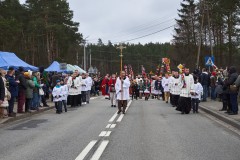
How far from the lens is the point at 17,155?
29.8 ft

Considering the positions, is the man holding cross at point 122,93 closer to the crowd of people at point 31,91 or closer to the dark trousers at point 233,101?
the crowd of people at point 31,91

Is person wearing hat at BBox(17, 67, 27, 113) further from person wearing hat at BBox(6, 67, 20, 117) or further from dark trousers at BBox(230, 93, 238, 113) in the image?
dark trousers at BBox(230, 93, 238, 113)

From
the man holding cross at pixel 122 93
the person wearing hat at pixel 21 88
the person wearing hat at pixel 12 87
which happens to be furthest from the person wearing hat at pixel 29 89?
the man holding cross at pixel 122 93

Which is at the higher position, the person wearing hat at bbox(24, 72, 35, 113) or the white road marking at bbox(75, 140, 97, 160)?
the person wearing hat at bbox(24, 72, 35, 113)

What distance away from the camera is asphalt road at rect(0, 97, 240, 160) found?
353 inches

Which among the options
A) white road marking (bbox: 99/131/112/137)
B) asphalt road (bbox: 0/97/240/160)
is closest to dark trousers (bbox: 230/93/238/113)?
asphalt road (bbox: 0/97/240/160)

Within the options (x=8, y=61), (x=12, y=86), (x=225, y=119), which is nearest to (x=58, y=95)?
(x=12, y=86)

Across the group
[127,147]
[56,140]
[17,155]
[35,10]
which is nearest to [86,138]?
[56,140]

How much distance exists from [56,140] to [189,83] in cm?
911

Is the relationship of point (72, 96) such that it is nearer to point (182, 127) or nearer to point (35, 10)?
point (182, 127)

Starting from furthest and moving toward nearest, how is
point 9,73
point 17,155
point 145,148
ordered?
point 9,73, point 145,148, point 17,155

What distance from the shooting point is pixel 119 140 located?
10969 mm

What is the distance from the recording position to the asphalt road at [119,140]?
8.98 meters

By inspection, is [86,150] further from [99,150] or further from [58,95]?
[58,95]
